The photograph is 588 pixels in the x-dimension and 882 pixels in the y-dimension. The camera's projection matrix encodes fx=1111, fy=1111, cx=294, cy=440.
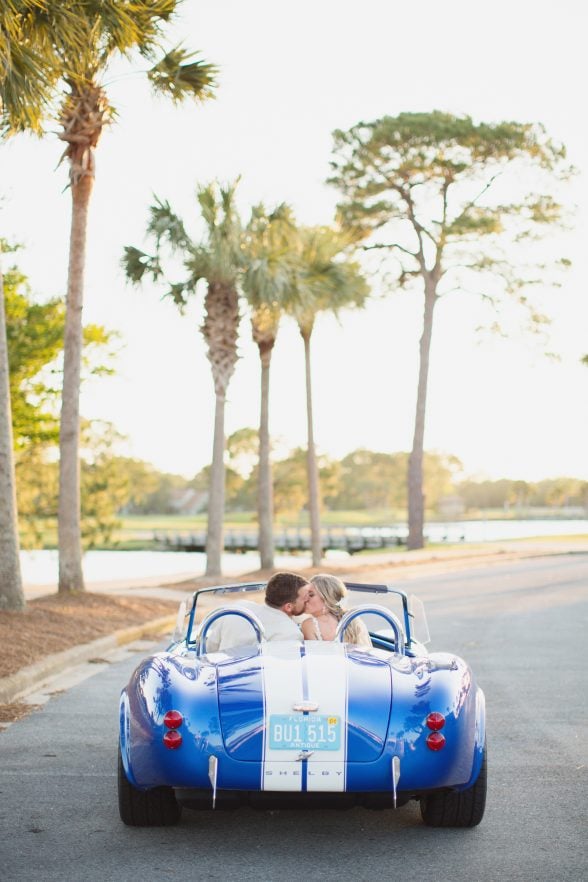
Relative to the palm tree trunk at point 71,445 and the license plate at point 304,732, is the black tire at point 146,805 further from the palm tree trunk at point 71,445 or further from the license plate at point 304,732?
the palm tree trunk at point 71,445

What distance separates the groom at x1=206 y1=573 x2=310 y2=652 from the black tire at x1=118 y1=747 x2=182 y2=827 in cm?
90

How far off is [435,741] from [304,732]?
1.95 ft

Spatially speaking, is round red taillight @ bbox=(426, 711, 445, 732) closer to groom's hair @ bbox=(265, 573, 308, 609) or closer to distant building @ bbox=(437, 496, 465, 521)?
groom's hair @ bbox=(265, 573, 308, 609)

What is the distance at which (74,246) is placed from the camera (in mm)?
17047

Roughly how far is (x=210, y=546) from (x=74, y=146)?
1147 cm

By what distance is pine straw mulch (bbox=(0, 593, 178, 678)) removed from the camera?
1098 cm

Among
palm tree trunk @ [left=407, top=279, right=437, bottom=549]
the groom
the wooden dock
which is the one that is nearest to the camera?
the groom

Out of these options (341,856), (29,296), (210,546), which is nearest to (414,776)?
(341,856)

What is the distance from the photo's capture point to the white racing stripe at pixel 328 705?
186 inches

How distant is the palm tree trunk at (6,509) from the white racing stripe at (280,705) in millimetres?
8331

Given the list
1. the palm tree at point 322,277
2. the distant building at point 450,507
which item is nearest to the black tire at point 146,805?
the palm tree at point 322,277

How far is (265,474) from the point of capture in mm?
30016

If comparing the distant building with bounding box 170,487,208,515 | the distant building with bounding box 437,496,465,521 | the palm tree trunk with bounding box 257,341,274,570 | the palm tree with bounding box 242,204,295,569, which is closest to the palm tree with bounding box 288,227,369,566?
the palm tree with bounding box 242,204,295,569

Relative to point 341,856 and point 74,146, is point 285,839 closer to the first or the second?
point 341,856
